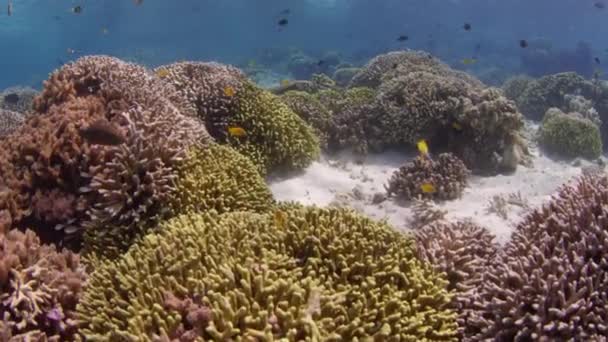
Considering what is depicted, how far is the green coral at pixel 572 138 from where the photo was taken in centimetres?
1256

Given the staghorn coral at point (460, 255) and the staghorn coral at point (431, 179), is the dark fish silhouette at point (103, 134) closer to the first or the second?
the staghorn coral at point (460, 255)

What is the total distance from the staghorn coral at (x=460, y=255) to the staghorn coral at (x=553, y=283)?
0.37ft

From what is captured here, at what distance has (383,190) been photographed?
27.6ft

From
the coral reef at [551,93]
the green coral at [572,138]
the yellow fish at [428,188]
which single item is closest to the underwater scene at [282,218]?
the yellow fish at [428,188]

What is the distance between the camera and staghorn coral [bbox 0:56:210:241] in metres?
5.17

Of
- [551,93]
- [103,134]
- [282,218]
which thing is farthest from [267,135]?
[551,93]

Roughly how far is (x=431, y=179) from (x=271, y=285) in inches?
210

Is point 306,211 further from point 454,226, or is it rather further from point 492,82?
point 492,82

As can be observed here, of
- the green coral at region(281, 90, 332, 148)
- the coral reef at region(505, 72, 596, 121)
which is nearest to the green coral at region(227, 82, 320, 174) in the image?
the green coral at region(281, 90, 332, 148)

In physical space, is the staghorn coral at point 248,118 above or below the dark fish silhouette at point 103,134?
above

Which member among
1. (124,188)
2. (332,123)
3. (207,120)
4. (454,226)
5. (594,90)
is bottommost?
(454,226)

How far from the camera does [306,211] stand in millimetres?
4570

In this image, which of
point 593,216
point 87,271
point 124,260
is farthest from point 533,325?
point 87,271

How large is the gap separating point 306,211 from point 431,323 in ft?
5.45
